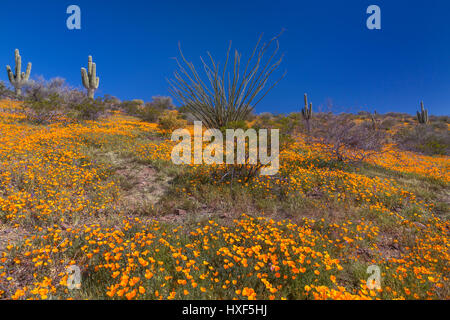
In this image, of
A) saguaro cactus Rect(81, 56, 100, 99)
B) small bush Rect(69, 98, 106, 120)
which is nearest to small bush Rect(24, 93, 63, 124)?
small bush Rect(69, 98, 106, 120)

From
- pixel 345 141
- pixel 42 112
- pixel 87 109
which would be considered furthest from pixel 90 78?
pixel 345 141

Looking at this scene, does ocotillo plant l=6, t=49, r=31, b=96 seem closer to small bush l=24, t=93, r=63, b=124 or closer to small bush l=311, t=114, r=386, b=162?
small bush l=24, t=93, r=63, b=124

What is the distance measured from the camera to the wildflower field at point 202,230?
257cm

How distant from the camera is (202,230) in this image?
3.90 metres

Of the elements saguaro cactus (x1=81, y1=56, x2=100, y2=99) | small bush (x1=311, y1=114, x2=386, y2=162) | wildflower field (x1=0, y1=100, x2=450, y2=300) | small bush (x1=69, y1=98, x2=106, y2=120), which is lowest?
wildflower field (x1=0, y1=100, x2=450, y2=300)

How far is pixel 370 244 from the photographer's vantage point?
154 inches

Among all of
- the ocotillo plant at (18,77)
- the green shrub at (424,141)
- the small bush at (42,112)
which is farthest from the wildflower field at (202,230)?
the ocotillo plant at (18,77)

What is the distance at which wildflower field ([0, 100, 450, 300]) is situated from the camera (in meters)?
2.57

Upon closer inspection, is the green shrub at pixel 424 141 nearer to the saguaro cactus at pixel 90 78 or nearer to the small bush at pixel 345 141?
the small bush at pixel 345 141

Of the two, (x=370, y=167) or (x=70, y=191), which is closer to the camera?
(x=70, y=191)

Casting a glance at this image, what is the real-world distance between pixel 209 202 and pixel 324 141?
8.90m

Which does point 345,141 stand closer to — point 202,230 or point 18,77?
point 202,230
